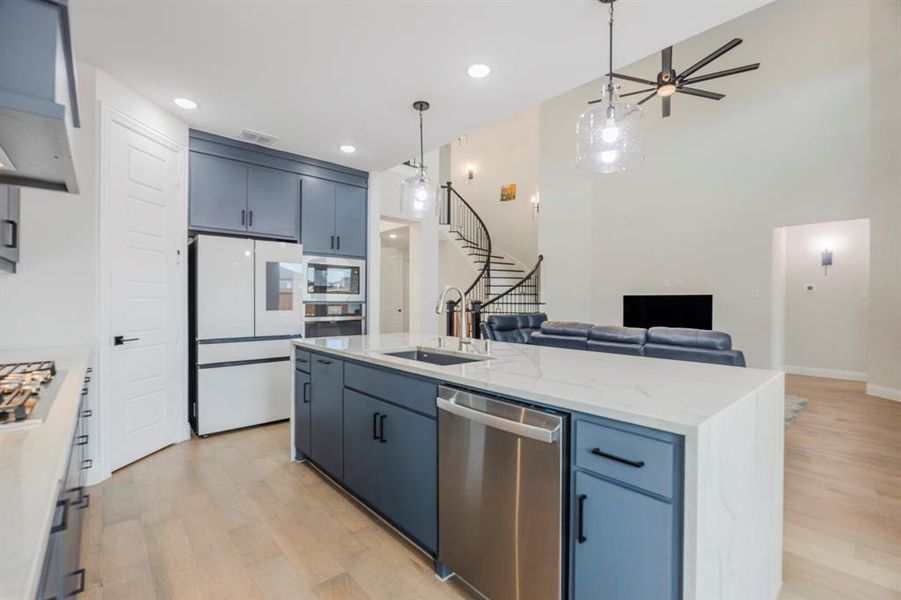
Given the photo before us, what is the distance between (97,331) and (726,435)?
352cm

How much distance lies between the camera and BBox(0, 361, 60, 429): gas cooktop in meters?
1.12

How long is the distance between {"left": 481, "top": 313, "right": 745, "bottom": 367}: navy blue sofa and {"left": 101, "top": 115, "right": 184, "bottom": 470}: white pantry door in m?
3.43

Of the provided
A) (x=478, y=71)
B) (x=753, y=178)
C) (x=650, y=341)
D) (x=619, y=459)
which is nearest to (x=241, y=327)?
(x=478, y=71)

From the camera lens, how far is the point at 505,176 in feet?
31.2

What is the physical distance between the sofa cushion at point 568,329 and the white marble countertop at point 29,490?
11.9 ft

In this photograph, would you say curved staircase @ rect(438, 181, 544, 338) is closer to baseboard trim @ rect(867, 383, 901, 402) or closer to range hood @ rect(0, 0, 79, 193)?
baseboard trim @ rect(867, 383, 901, 402)

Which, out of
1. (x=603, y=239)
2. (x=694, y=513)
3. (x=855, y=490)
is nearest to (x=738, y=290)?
(x=603, y=239)

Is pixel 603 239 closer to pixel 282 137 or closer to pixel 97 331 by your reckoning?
pixel 282 137

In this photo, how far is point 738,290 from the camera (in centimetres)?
593

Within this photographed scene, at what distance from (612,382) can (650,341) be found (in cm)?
230

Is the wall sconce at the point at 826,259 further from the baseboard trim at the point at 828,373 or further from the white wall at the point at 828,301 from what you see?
the baseboard trim at the point at 828,373

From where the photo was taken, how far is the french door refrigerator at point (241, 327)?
3.54 meters

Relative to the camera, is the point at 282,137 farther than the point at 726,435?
Yes

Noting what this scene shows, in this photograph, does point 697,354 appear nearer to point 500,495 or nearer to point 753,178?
point 500,495
